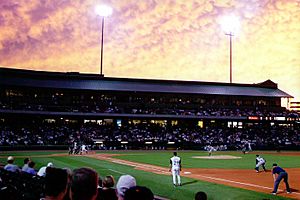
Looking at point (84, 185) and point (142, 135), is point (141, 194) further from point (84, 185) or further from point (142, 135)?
point (142, 135)

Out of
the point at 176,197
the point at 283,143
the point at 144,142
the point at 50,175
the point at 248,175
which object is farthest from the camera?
the point at 283,143

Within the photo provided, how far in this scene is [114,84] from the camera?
8388 cm

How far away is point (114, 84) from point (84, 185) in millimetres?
79712

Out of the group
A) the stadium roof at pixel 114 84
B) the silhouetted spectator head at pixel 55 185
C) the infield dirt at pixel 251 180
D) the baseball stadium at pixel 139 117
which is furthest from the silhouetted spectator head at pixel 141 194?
the stadium roof at pixel 114 84

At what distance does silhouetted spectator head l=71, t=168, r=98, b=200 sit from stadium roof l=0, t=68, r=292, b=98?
74807 millimetres

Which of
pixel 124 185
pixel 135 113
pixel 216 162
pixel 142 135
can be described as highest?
pixel 135 113

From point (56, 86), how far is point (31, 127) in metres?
10.4

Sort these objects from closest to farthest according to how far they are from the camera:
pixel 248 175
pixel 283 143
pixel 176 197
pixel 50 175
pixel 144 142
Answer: pixel 50 175 < pixel 176 197 < pixel 248 175 < pixel 144 142 < pixel 283 143

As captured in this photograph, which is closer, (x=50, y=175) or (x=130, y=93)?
(x=50, y=175)


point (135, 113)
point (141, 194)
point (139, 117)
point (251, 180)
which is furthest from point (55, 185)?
point (139, 117)

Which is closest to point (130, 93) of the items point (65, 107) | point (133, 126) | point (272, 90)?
point (133, 126)

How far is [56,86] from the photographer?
77875mm

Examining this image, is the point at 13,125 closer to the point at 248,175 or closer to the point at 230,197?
the point at 248,175

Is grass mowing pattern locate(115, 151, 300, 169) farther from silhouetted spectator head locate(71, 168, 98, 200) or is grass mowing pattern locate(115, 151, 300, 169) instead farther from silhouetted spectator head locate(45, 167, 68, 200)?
silhouetted spectator head locate(71, 168, 98, 200)
